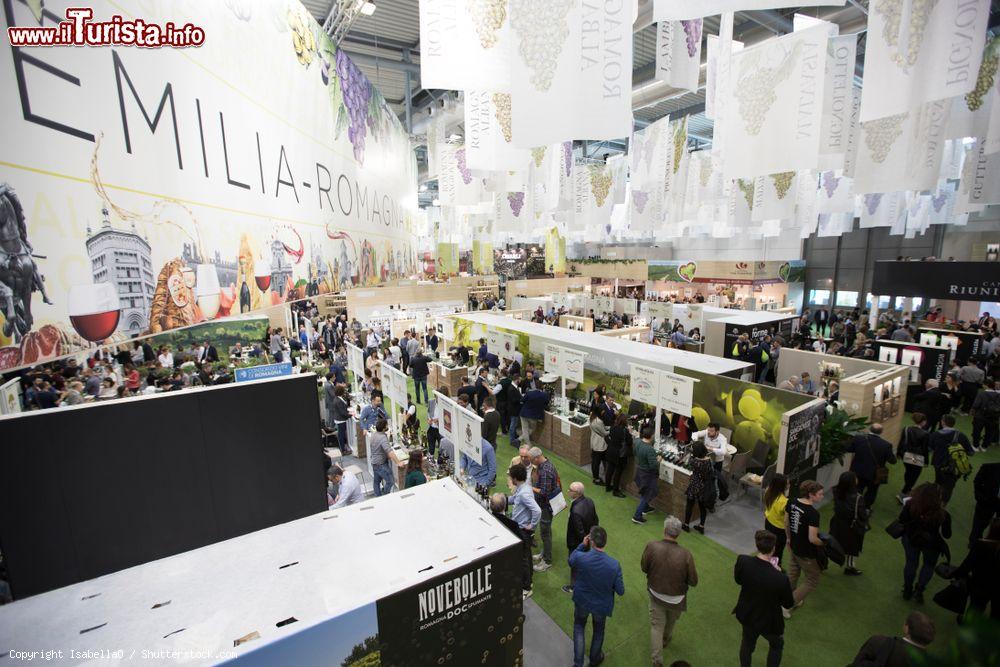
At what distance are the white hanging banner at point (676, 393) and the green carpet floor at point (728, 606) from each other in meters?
1.42

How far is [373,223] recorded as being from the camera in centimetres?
630

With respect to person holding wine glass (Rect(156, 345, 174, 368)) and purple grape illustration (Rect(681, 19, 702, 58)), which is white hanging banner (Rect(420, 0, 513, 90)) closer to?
purple grape illustration (Rect(681, 19, 702, 58))

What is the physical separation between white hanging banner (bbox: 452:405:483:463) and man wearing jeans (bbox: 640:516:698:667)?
187 centimetres

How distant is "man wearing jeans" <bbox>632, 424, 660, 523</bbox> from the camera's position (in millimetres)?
5184

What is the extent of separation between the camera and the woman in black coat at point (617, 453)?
18.8ft

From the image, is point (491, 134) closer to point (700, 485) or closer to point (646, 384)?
point (646, 384)

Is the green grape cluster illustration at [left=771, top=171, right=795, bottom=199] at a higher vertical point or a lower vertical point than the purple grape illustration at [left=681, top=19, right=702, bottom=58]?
lower

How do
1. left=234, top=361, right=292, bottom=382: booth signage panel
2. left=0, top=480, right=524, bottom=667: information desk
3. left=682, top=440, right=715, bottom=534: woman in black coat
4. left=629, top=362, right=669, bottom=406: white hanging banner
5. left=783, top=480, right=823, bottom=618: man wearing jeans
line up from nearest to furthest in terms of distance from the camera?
left=0, top=480, right=524, bottom=667: information desk, left=783, top=480, right=823, bottom=618: man wearing jeans, left=234, top=361, right=292, bottom=382: booth signage panel, left=682, top=440, right=715, bottom=534: woman in black coat, left=629, top=362, right=669, bottom=406: white hanging banner

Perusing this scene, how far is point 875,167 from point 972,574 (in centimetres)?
354

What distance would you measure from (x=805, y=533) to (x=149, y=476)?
16.6 feet

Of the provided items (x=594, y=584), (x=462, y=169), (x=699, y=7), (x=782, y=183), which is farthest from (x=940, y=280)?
(x=699, y=7)

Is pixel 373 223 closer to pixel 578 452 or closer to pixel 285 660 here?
pixel 578 452

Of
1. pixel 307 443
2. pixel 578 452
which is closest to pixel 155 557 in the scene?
pixel 307 443

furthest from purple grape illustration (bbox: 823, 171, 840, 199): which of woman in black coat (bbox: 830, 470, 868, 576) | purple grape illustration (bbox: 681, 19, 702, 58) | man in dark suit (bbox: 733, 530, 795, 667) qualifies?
man in dark suit (bbox: 733, 530, 795, 667)
